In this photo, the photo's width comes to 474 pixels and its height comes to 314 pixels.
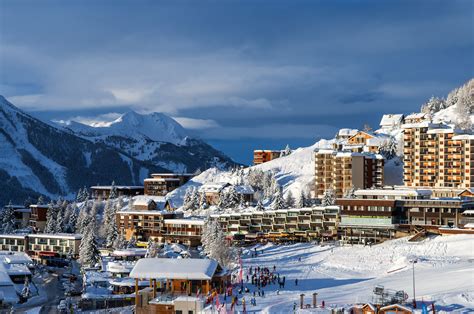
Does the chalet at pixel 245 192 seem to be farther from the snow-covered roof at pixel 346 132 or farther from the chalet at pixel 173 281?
the chalet at pixel 173 281

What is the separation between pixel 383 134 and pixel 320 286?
321 feet

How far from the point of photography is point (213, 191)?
135625mm

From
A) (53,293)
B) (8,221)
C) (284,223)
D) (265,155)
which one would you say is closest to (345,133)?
(265,155)

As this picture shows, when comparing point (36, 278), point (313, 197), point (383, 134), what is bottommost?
point (36, 278)

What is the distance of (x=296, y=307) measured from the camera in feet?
159

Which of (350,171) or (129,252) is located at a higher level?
(350,171)

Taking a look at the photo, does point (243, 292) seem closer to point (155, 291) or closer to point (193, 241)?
point (155, 291)

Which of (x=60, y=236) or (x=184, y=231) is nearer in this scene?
(x=184, y=231)

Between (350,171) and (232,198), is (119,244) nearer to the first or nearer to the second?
(232,198)

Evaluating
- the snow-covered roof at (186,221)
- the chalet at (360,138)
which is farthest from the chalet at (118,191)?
the snow-covered roof at (186,221)

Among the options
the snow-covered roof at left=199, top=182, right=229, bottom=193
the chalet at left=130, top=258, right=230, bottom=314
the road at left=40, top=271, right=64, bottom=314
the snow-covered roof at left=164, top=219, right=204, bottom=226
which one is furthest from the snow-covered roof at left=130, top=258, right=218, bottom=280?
Result: the snow-covered roof at left=199, top=182, right=229, bottom=193

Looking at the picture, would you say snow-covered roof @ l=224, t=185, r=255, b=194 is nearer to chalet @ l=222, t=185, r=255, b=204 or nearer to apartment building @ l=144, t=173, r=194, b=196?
chalet @ l=222, t=185, r=255, b=204

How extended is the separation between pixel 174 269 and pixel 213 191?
79.3 metres

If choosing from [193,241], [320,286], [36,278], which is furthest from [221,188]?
[320,286]
